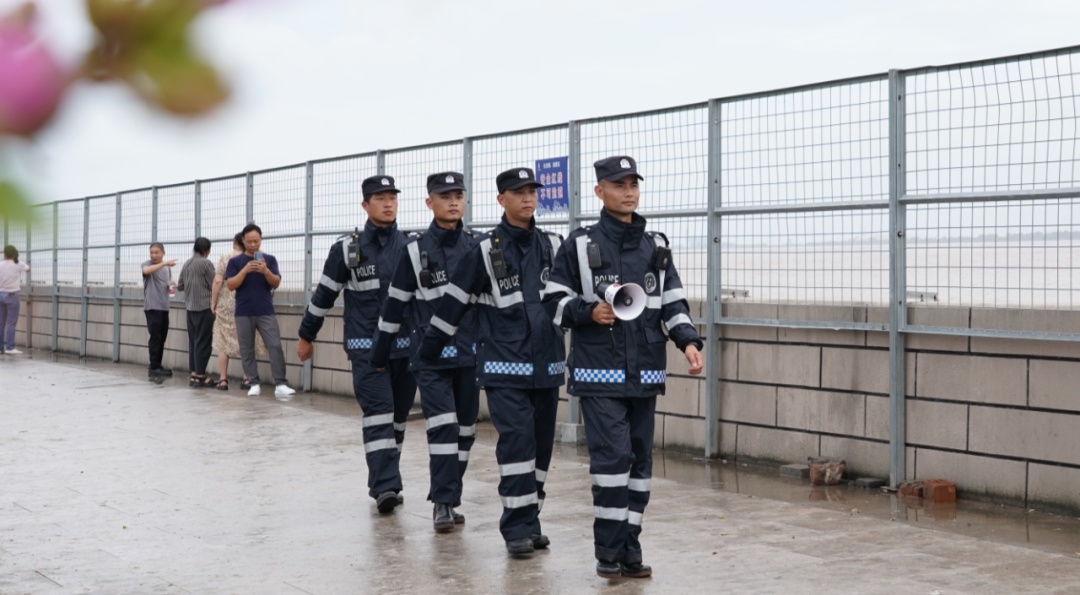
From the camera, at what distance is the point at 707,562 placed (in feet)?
20.3

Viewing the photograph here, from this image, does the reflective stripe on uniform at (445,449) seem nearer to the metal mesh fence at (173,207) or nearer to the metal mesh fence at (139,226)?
the metal mesh fence at (173,207)

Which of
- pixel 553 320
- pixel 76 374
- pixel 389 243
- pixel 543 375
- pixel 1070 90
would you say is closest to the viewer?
pixel 553 320

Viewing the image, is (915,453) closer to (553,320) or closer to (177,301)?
(553,320)

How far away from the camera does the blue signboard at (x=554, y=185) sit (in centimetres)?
1096

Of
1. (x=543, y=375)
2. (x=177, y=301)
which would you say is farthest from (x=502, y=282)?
(x=177, y=301)

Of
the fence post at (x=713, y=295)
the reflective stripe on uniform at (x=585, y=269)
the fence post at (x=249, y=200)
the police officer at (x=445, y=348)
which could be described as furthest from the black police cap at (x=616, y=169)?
the fence post at (x=249, y=200)

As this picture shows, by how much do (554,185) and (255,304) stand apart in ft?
15.9

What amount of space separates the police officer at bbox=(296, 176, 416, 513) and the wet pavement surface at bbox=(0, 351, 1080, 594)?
344 mm

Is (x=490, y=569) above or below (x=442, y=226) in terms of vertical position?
below

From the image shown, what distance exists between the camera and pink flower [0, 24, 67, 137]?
32.2 inches

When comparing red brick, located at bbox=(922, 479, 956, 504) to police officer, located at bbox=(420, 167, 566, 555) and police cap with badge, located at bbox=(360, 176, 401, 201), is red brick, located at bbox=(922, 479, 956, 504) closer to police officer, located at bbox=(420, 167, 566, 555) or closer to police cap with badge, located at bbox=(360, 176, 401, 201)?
police officer, located at bbox=(420, 167, 566, 555)

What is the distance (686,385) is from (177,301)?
33.6 feet

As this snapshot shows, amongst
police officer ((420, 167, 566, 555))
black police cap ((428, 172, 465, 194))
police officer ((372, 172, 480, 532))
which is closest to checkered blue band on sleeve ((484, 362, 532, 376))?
police officer ((420, 167, 566, 555))

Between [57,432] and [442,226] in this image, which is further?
[57,432]
